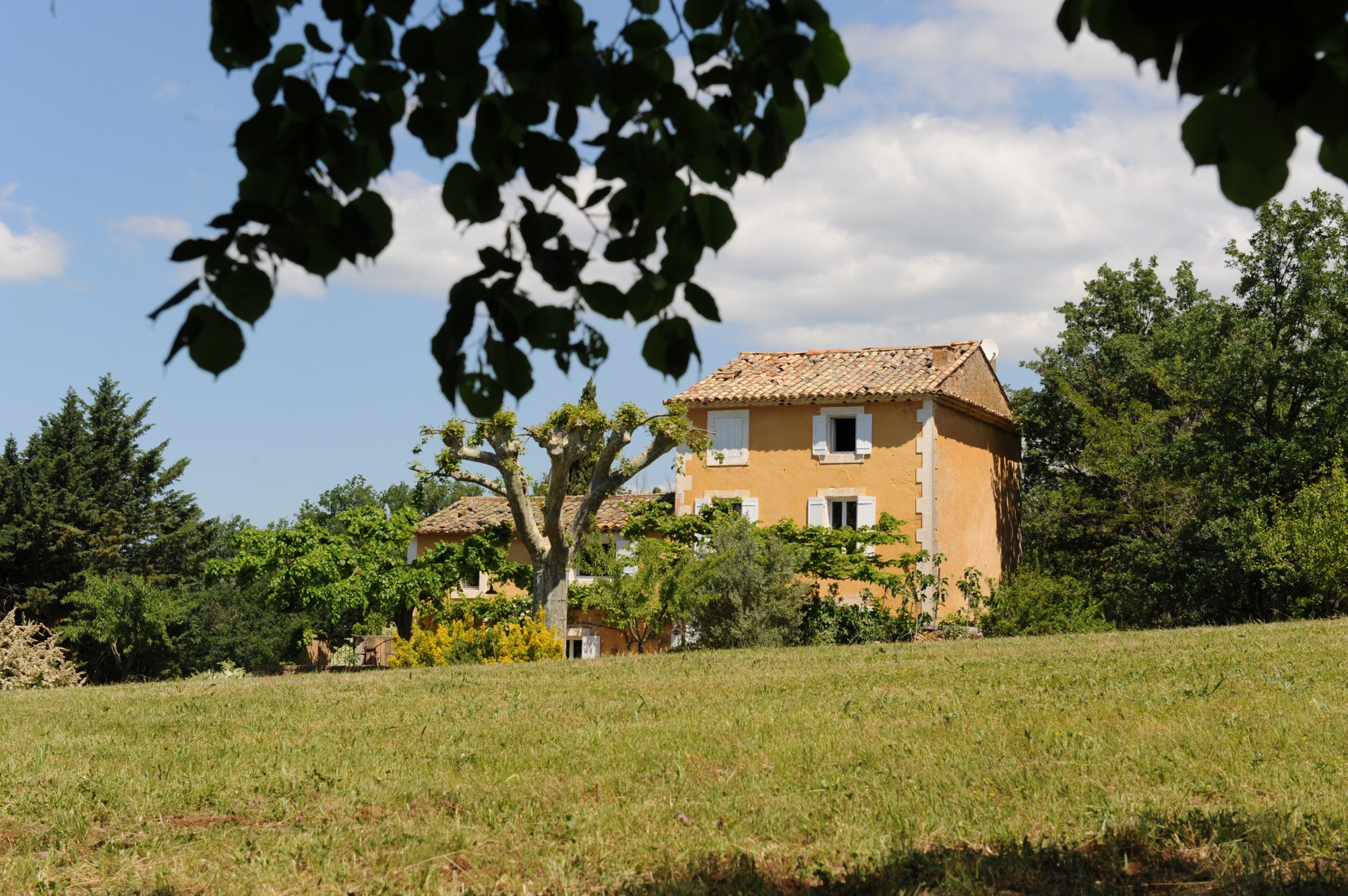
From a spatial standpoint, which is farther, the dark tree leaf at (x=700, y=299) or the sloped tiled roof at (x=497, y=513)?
the sloped tiled roof at (x=497, y=513)

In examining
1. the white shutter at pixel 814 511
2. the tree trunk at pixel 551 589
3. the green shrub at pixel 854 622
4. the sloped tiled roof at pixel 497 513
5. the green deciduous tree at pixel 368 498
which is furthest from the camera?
the green deciduous tree at pixel 368 498

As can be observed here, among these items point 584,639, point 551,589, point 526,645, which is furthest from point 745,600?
point 584,639

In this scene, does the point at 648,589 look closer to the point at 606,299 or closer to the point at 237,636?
the point at 606,299

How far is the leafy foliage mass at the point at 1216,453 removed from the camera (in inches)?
1047

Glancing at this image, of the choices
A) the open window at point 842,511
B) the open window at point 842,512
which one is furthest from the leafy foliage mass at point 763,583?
the open window at point 842,512

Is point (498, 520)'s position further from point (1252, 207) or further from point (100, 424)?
point (1252, 207)

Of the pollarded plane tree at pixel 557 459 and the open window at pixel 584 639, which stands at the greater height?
the pollarded plane tree at pixel 557 459

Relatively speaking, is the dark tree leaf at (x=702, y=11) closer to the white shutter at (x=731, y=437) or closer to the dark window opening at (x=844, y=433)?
the dark window opening at (x=844, y=433)

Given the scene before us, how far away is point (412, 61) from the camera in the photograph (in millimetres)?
2570

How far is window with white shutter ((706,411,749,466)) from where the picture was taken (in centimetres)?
2844

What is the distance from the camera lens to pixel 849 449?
91.7 feet

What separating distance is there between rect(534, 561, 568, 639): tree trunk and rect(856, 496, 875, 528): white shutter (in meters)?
6.54

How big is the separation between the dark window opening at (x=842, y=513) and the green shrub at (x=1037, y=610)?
11.2 feet

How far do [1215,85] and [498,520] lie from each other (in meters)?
30.5
